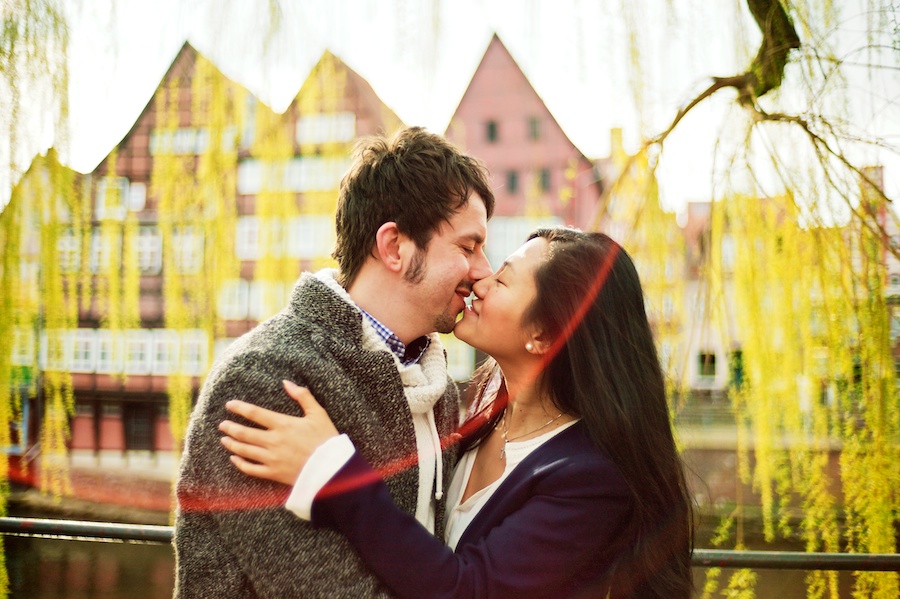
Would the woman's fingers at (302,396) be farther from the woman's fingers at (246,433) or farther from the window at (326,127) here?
the window at (326,127)

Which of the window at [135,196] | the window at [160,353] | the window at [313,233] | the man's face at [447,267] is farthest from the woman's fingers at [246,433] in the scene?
the window at [160,353]

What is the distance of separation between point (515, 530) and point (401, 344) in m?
0.47

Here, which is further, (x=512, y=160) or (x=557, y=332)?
(x=512, y=160)

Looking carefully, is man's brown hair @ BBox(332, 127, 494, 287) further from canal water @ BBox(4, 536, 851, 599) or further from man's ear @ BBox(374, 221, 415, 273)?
canal water @ BBox(4, 536, 851, 599)

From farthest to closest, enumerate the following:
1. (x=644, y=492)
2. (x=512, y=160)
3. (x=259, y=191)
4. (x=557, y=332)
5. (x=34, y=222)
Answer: (x=512, y=160)
(x=259, y=191)
(x=34, y=222)
(x=557, y=332)
(x=644, y=492)

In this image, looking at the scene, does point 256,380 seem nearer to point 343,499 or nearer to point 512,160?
point 343,499

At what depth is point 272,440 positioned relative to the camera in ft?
3.84

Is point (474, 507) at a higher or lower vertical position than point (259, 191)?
lower

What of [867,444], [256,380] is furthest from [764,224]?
[256,380]

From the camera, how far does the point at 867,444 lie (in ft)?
7.77

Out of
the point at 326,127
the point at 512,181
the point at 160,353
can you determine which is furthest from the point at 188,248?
the point at 160,353

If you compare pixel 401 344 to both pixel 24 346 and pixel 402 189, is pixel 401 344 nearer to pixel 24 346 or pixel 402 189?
pixel 402 189

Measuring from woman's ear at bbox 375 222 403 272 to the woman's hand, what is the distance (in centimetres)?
41

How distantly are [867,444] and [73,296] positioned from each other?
3.51 meters
